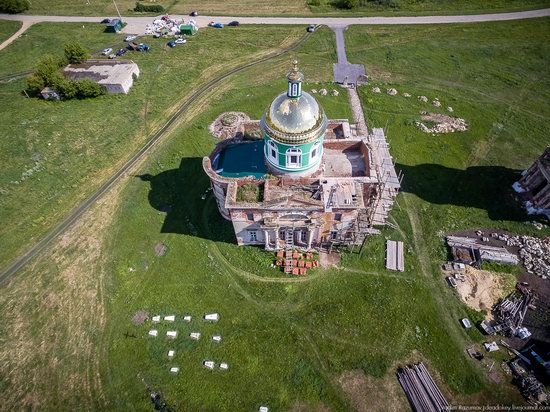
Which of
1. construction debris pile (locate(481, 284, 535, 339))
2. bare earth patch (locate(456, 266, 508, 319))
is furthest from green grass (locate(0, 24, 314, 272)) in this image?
construction debris pile (locate(481, 284, 535, 339))

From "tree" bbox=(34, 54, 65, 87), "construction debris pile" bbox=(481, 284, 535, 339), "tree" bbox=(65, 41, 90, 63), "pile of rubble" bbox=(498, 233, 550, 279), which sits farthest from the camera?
"tree" bbox=(65, 41, 90, 63)

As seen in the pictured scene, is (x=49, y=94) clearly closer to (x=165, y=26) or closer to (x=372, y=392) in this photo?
(x=165, y=26)

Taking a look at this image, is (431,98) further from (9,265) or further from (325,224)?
(9,265)

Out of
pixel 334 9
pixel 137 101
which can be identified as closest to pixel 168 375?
pixel 137 101

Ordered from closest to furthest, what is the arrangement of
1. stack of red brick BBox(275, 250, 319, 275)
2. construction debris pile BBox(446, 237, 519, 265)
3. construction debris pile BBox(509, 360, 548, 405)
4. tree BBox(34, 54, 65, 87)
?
construction debris pile BBox(509, 360, 548, 405)
stack of red brick BBox(275, 250, 319, 275)
construction debris pile BBox(446, 237, 519, 265)
tree BBox(34, 54, 65, 87)

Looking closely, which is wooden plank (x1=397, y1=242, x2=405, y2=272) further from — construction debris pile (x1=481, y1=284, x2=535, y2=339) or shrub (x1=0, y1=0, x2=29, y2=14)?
shrub (x1=0, y1=0, x2=29, y2=14)

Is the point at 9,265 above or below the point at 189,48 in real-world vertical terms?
below
